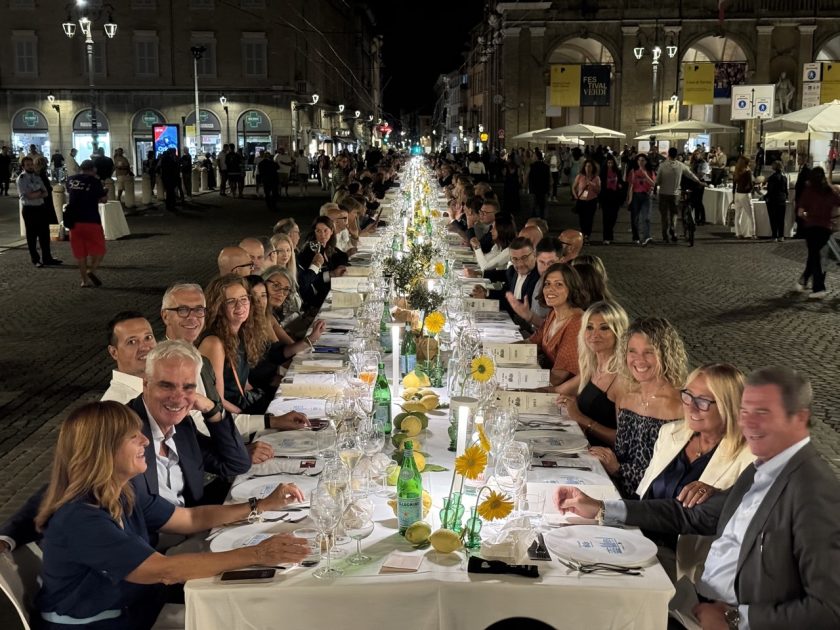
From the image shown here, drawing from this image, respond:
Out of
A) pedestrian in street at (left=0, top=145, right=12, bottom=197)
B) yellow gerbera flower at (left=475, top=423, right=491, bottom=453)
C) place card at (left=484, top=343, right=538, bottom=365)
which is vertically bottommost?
place card at (left=484, top=343, right=538, bottom=365)

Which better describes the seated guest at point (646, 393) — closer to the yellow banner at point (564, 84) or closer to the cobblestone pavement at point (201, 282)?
the cobblestone pavement at point (201, 282)

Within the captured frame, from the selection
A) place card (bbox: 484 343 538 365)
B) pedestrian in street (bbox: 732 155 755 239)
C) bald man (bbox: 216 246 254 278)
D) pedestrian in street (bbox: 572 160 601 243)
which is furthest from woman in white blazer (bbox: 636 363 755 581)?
pedestrian in street (bbox: 732 155 755 239)

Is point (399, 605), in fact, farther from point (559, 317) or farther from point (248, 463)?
point (559, 317)

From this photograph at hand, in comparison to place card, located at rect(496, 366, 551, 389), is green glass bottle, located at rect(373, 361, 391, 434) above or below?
above

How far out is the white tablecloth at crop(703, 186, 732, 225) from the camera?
2311 centimetres

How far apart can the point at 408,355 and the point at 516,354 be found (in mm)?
744

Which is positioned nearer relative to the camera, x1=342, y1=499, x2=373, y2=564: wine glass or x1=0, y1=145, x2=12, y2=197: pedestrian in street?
x1=342, y1=499, x2=373, y2=564: wine glass

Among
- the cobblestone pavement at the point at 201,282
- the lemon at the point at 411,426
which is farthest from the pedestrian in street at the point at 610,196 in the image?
the lemon at the point at 411,426

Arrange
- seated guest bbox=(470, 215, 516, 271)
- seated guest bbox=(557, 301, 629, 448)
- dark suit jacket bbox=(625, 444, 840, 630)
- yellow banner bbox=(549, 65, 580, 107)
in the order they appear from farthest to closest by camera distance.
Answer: yellow banner bbox=(549, 65, 580, 107)
seated guest bbox=(470, 215, 516, 271)
seated guest bbox=(557, 301, 629, 448)
dark suit jacket bbox=(625, 444, 840, 630)

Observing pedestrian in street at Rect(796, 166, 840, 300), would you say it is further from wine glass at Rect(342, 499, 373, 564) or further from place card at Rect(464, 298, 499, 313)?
wine glass at Rect(342, 499, 373, 564)

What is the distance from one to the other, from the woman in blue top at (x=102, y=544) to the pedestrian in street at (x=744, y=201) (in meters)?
18.7

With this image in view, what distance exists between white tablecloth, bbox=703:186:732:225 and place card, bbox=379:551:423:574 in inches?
838

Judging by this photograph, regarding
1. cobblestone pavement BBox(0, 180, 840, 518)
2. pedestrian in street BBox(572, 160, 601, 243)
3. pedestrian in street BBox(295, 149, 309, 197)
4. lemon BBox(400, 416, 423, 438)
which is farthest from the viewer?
pedestrian in street BBox(295, 149, 309, 197)

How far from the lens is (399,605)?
290 centimetres
